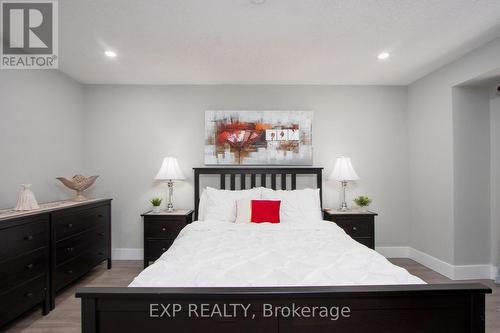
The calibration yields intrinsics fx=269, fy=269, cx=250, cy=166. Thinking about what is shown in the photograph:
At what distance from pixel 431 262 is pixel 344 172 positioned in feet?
5.12

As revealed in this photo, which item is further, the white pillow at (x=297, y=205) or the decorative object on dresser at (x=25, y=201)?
the white pillow at (x=297, y=205)

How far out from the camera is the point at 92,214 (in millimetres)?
3178

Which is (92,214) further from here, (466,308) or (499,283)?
(499,283)

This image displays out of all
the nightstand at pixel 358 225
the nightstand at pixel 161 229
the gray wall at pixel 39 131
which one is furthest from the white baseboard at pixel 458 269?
the gray wall at pixel 39 131

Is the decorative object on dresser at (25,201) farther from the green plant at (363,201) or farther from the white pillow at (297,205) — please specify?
the green plant at (363,201)

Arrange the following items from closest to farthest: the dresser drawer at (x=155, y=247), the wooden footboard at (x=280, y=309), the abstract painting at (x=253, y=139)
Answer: the wooden footboard at (x=280, y=309), the dresser drawer at (x=155, y=247), the abstract painting at (x=253, y=139)

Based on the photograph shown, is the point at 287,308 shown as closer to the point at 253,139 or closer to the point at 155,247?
the point at 155,247

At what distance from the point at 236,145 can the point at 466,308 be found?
2.95 metres

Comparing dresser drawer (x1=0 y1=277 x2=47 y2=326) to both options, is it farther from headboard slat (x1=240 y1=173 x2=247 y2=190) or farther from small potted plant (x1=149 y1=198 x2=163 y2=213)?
headboard slat (x1=240 y1=173 x2=247 y2=190)

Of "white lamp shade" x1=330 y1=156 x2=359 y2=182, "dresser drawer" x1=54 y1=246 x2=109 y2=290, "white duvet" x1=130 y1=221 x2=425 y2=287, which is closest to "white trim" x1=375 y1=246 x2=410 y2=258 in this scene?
"white lamp shade" x1=330 y1=156 x2=359 y2=182

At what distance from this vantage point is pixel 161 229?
3.33 metres

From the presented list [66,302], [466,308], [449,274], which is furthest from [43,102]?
[449,274]

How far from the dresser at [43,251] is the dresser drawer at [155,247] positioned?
615 mm

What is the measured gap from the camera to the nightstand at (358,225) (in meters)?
3.36
